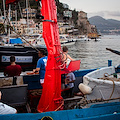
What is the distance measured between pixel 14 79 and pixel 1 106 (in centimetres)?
202

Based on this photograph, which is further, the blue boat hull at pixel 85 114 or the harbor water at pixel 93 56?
the harbor water at pixel 93 56

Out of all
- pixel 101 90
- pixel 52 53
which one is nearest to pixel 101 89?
pixel 101 90

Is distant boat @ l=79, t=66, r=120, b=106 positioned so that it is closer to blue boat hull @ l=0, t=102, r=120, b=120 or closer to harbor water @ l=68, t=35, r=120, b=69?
blue boat hull @ l=0, t=102, r=120, b=120

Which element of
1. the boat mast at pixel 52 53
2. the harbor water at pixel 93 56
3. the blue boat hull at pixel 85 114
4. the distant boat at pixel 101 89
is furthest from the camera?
the harbor water at pixel 93 56

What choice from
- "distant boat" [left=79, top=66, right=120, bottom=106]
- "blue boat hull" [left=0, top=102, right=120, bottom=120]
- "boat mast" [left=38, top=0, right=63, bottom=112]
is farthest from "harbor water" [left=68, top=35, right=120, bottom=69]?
"blue boat hull" [left=0, top=102, right=120, bottom=120]

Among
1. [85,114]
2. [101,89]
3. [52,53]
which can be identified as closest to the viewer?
[85,114]

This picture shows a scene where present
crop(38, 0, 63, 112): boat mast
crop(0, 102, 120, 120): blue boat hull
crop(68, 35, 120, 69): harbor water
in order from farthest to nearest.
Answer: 1. crop(68, 35, 120, 69): harbor water
2. crop(38, 0, 63, 112): boat mast
3. crop(0, 102, 120, 120): blue boat hull

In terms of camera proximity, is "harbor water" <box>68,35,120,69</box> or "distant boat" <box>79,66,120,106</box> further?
"harbor water" <box>68,35,120,69</box>

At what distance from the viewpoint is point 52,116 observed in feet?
11.4

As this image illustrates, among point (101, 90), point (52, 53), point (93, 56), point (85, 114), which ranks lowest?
point (93, 56)

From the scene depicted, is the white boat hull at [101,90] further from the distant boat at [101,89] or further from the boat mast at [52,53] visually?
the boat mast at [52,53]

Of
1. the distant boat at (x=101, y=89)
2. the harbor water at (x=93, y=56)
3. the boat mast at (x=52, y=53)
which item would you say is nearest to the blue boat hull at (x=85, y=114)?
the distant boat at (x=101, y=89)

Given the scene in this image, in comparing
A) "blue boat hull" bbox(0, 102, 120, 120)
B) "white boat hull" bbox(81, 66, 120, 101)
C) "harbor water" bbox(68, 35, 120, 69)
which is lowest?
"harbor water" bbox(68, 35, 120, 69)

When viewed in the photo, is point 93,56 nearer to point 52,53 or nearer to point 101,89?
point 52,53
